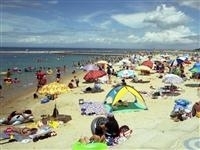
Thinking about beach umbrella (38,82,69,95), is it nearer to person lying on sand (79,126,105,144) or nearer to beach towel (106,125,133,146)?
person lying on sand (79,126,105,144)

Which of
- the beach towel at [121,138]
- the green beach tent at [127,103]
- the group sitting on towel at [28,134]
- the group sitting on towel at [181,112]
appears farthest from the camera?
the green beach tent at [127,103]

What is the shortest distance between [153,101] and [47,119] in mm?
7291

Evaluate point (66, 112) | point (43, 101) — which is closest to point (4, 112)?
point (43, 101)

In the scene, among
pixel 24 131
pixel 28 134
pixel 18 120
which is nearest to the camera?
pixel 28 134

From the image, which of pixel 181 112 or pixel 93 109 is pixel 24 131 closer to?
pixel 93 109

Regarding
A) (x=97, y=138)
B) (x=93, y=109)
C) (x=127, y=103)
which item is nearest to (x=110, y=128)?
(x=97, y=138)

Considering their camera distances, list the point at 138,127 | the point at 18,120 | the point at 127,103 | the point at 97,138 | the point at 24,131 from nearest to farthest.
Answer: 1. the point at 97,138
2. the point at 24,131
3. the point at 138,127
4. the point at 18,120
5. the point at 127,103

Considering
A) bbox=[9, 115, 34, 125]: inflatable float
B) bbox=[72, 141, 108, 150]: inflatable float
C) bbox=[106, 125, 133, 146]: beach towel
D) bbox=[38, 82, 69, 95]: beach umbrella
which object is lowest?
bbox=[9, 115, 34, 125]: inflatable float

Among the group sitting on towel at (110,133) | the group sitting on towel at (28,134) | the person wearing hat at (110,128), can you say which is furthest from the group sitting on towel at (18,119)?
the person wearing hat at (110,128)

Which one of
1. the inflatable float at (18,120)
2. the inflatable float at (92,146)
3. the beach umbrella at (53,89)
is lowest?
the inflatable float at (18,120)

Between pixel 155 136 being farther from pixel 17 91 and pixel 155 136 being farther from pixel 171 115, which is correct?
pixel 17 91

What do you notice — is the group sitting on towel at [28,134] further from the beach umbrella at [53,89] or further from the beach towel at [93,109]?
the beach towel at [93,109]

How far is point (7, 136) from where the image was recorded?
52.2 feet

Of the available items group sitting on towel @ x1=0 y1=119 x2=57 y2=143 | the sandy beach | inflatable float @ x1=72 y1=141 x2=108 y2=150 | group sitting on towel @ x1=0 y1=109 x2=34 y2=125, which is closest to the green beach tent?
the sandy beach
